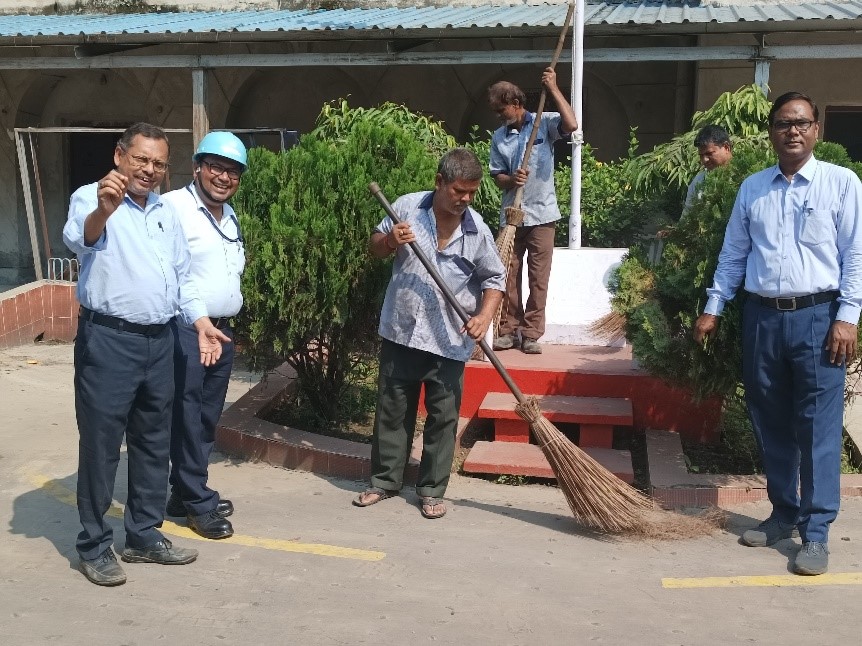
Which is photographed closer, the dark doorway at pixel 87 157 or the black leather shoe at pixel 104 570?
the black leather shoe at pixel 104 570

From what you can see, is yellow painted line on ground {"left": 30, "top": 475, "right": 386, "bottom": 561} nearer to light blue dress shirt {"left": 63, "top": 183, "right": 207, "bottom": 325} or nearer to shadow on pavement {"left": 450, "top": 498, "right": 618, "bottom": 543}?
shadow on pavement {"left": 450, "top": 498, "right": 618, "bottom": 543}

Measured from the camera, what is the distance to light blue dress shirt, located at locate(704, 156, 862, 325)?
4370 mm

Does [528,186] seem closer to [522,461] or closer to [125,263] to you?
[522,461]

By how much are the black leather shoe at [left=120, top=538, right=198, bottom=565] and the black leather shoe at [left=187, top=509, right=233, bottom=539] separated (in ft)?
1.02

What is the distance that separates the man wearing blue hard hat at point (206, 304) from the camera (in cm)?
463

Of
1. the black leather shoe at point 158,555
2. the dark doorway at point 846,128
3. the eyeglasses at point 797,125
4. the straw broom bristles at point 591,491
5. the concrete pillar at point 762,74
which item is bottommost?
the black leather shoe at point 158,555

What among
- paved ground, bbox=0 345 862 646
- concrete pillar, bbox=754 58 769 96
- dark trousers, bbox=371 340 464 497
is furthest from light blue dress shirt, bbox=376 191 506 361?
concrete pillar, bbox=754 58 769 96

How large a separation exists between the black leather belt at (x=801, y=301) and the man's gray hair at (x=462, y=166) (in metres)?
1.45

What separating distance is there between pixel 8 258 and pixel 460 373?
11.9 m

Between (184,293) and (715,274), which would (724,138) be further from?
(184,293)

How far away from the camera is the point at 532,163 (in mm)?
6863

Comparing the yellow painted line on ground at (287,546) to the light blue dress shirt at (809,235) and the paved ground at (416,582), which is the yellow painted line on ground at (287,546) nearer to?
the paved ground at (416,582)

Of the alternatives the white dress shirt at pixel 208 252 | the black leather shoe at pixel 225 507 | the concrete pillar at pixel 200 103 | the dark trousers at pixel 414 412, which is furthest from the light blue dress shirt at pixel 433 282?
the concrete pillar at pixel 200 103

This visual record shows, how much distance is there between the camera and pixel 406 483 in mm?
5652
